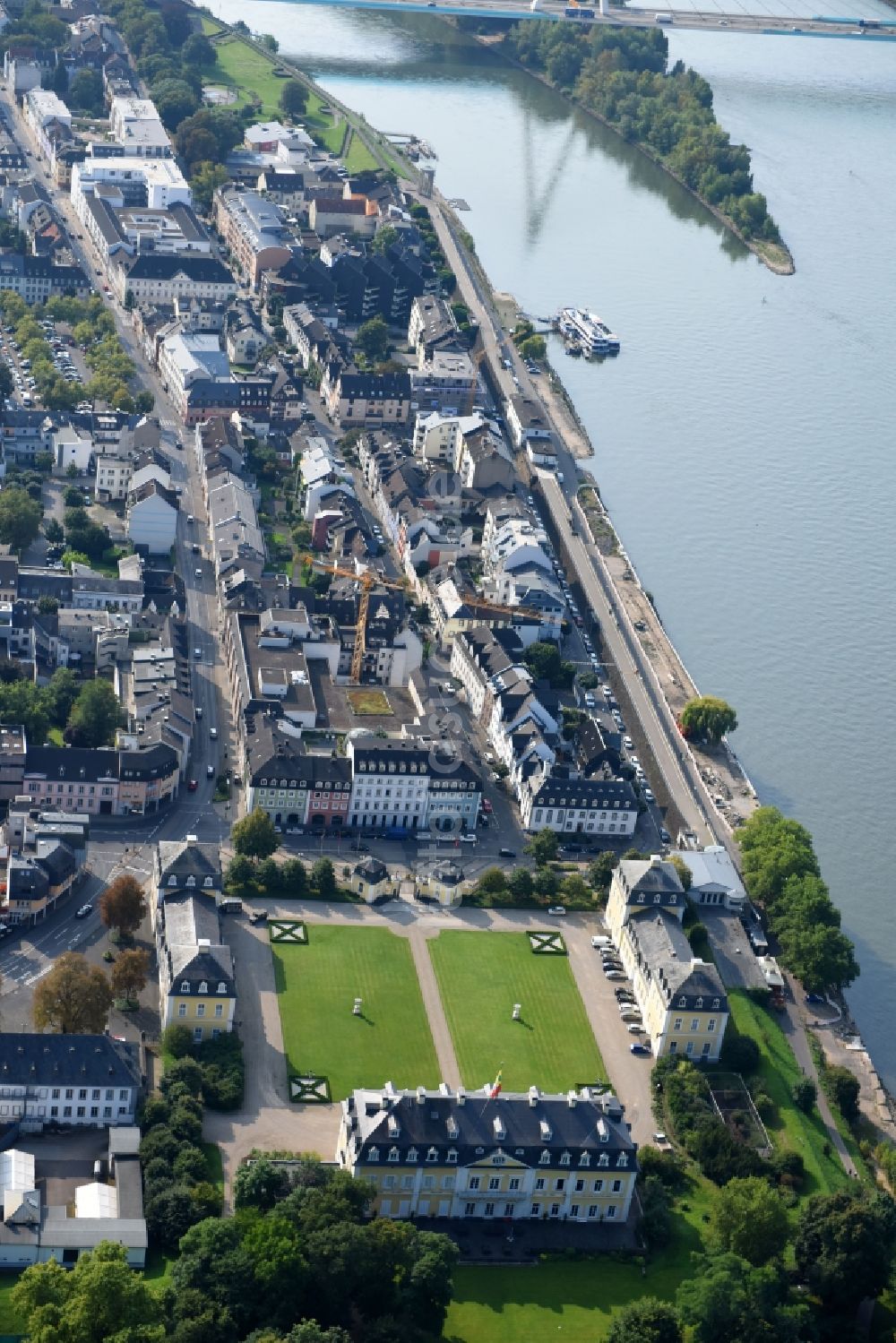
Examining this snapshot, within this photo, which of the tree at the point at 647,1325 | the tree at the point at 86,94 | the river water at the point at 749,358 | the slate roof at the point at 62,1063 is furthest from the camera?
the tree at the point at 86,94

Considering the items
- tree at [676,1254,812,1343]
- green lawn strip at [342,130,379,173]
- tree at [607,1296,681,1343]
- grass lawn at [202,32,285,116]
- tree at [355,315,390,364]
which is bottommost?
grass lawn at [202,32,285,116]

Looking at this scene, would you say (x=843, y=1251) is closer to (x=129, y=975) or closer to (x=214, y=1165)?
(x=214, y=1165)

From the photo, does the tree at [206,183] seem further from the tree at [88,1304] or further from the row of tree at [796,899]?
the tree at [88,1304]

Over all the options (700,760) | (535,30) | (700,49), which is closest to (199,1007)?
(700,760)

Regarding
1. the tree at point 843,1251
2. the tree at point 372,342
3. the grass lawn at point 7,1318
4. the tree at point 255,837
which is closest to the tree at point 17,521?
the tree at point 255,837

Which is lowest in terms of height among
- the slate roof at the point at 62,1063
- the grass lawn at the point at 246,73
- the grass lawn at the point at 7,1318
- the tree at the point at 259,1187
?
the grass lawn at the point at 246,73

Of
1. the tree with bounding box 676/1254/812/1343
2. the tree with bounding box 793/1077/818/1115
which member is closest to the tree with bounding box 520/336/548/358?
the tree with bounding box 793/1077/818/1115

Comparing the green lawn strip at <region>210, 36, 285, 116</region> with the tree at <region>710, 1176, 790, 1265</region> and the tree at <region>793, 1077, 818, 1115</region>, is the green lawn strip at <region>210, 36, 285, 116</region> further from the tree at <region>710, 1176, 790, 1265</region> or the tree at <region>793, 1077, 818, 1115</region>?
Result: the tree at <region>710, 1176, 790, 1265</region>
